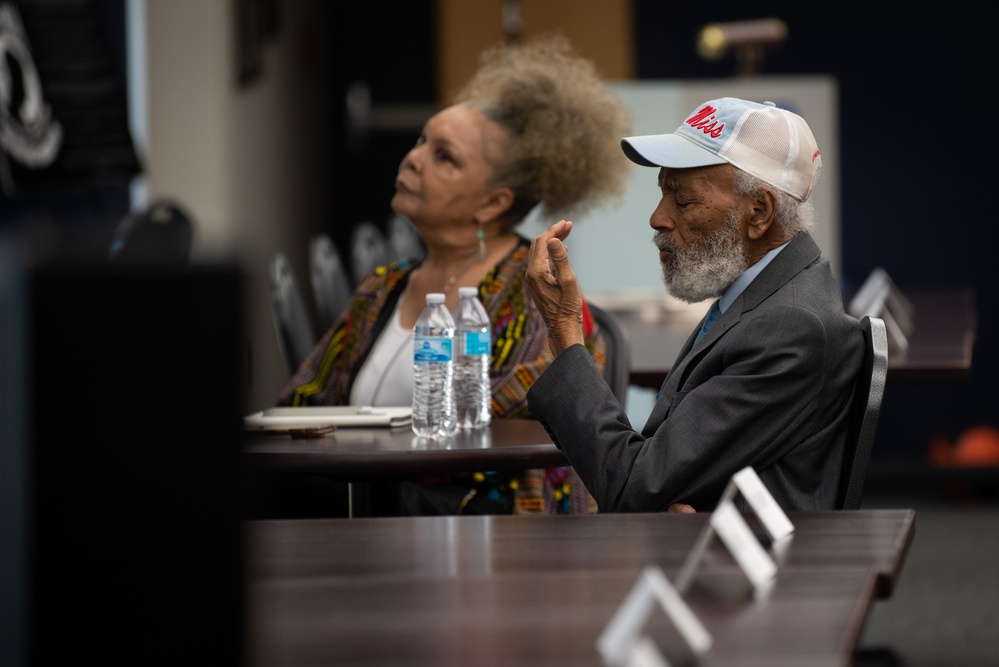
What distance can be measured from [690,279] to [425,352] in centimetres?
63

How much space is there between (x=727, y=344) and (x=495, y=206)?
4.08 ft

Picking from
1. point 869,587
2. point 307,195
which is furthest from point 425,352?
point 307,195

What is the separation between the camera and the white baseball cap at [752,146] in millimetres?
1867

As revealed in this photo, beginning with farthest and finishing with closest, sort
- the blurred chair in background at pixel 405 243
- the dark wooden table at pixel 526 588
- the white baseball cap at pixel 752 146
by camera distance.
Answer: the blurred chair in background at pixel 405 243
the white baseball cap at pixel 752 146
the dark wooden table at pixel 526 588

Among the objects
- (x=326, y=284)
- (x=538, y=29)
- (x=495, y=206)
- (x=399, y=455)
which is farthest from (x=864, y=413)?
(x=538, y=29)

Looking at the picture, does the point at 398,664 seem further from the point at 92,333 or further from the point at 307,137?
the point at 307,137

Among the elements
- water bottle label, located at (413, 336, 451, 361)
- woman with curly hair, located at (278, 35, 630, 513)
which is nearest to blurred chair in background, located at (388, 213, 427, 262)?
woman with curly hair, located at (278, 35, 630, 513)

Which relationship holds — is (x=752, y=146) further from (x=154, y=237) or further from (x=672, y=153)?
(x=154, y=237)

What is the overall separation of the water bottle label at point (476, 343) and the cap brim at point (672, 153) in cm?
68

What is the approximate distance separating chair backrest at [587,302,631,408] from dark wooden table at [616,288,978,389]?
0.30 m

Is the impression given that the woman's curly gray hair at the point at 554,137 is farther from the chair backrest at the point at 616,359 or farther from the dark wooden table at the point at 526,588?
the dark wooden table at the point at 526,588

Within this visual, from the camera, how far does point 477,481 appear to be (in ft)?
8.16

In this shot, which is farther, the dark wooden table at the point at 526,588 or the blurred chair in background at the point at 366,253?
the blurred chair in background at the point at 366,253

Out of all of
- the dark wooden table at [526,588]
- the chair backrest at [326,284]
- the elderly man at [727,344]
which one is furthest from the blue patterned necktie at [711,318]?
the chair backrest at [326,284]
